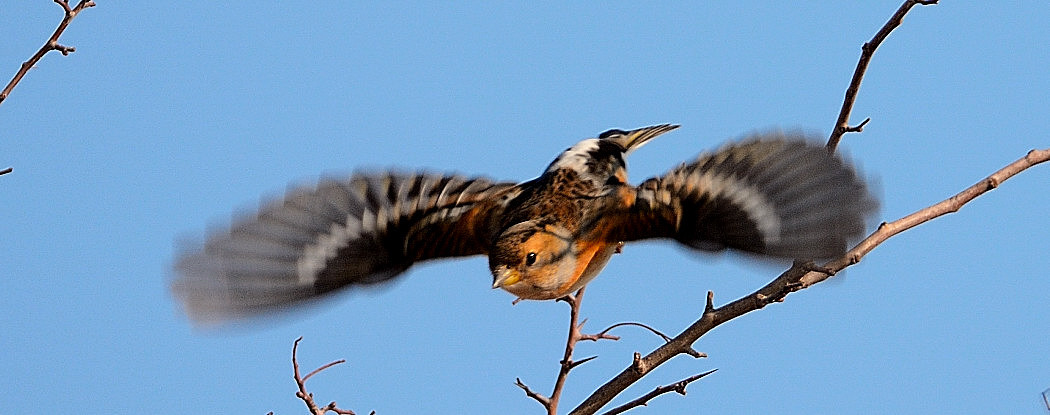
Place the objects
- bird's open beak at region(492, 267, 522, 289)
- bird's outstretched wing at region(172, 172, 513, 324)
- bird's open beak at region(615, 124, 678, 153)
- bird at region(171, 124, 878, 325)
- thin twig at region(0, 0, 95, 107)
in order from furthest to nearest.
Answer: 1. bird's open beak at region(615, 124, 678, 153)
2. bird's outstretched wing at region(172, 172, 513, 324)
3. bird's open beak at region(492, 267, 522, 289)
4. bird at region(171, 124, 878, 325)
5. thin twig at region(0, 0, 95, 107)

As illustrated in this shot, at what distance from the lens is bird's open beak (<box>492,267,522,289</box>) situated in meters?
4.38

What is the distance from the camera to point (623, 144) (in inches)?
199

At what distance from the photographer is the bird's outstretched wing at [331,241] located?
474cm

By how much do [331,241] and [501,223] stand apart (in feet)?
2.43

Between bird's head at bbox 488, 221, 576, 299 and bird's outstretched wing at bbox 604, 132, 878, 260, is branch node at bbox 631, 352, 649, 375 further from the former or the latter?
bird's head at bbox 488, 221, 576, 299

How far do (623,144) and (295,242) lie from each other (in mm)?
1435

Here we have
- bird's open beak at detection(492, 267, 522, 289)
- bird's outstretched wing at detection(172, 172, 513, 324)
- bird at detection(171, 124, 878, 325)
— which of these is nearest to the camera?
bird at detection(171, 124, 878, 325)

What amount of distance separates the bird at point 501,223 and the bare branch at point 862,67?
1.03 ft

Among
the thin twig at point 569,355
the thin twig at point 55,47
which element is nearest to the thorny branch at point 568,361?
the thin twig at point 569,355

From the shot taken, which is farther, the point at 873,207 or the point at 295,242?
the point at 295,242

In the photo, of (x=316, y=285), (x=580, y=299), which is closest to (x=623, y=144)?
(x=580, y=299)

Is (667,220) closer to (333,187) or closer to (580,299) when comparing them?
(580,299)

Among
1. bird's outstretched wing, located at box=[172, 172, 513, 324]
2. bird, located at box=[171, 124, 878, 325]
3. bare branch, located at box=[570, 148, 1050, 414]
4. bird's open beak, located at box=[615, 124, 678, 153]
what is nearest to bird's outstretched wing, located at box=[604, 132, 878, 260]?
bird, located at box=[171, 124, 878, 325]

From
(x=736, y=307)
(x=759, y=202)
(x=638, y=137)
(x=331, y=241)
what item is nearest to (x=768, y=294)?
(x=736, y=307)
